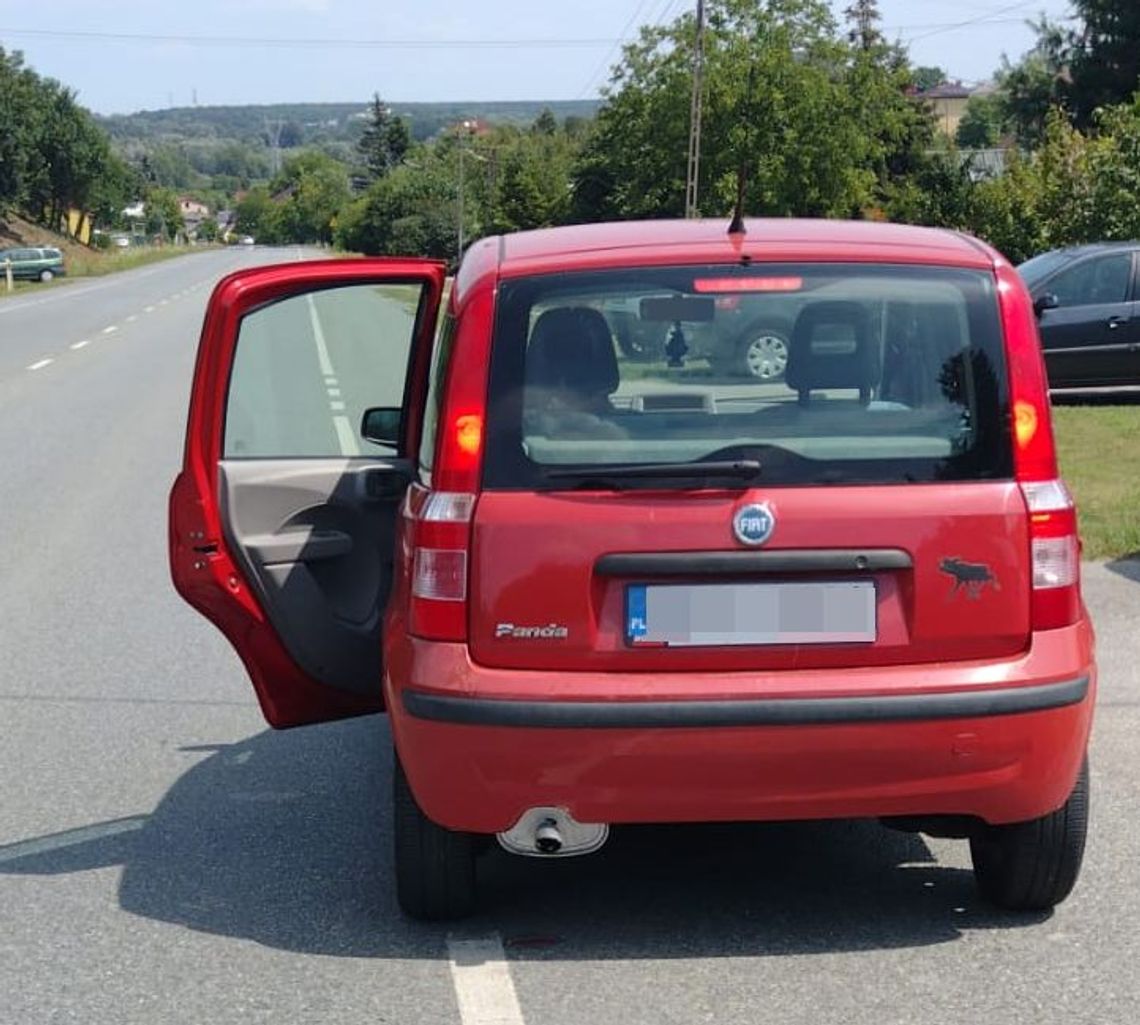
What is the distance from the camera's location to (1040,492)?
4.42 metres

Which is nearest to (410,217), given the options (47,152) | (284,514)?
(47,152)

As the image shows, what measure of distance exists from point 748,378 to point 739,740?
87 cm

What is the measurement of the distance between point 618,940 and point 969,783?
3.10 ft

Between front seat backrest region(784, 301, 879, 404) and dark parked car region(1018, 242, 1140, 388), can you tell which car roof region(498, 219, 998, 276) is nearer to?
front seat backrest region(784, 301, 879, 404)

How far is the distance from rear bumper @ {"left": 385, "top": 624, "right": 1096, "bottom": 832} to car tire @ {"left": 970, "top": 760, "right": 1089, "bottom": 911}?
244 millimetres

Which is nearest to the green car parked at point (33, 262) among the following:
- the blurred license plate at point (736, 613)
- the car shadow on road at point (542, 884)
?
the car shadow on road at point (542, 884)

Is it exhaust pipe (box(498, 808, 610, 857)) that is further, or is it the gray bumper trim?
exhaust pipe (box(498, 808, 610, 857))

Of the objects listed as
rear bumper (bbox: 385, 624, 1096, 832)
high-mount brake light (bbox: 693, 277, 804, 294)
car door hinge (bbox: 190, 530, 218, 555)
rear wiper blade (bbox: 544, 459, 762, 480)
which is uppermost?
high-mount brake light (bbox: 693, 277, 804, 294)

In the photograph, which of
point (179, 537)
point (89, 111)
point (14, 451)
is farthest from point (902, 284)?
point (89, 111)

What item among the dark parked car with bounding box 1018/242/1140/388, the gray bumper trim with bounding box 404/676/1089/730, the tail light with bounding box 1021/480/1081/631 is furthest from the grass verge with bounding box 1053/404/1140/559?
the gray bumper trim with bounding box 404/676/1089/730

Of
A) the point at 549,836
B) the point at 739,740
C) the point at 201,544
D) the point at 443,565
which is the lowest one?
the point at 549,836

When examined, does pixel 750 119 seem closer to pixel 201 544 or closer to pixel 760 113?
pixel 760 113

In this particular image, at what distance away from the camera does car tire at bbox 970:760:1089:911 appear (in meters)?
4.67

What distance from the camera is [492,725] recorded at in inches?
170
